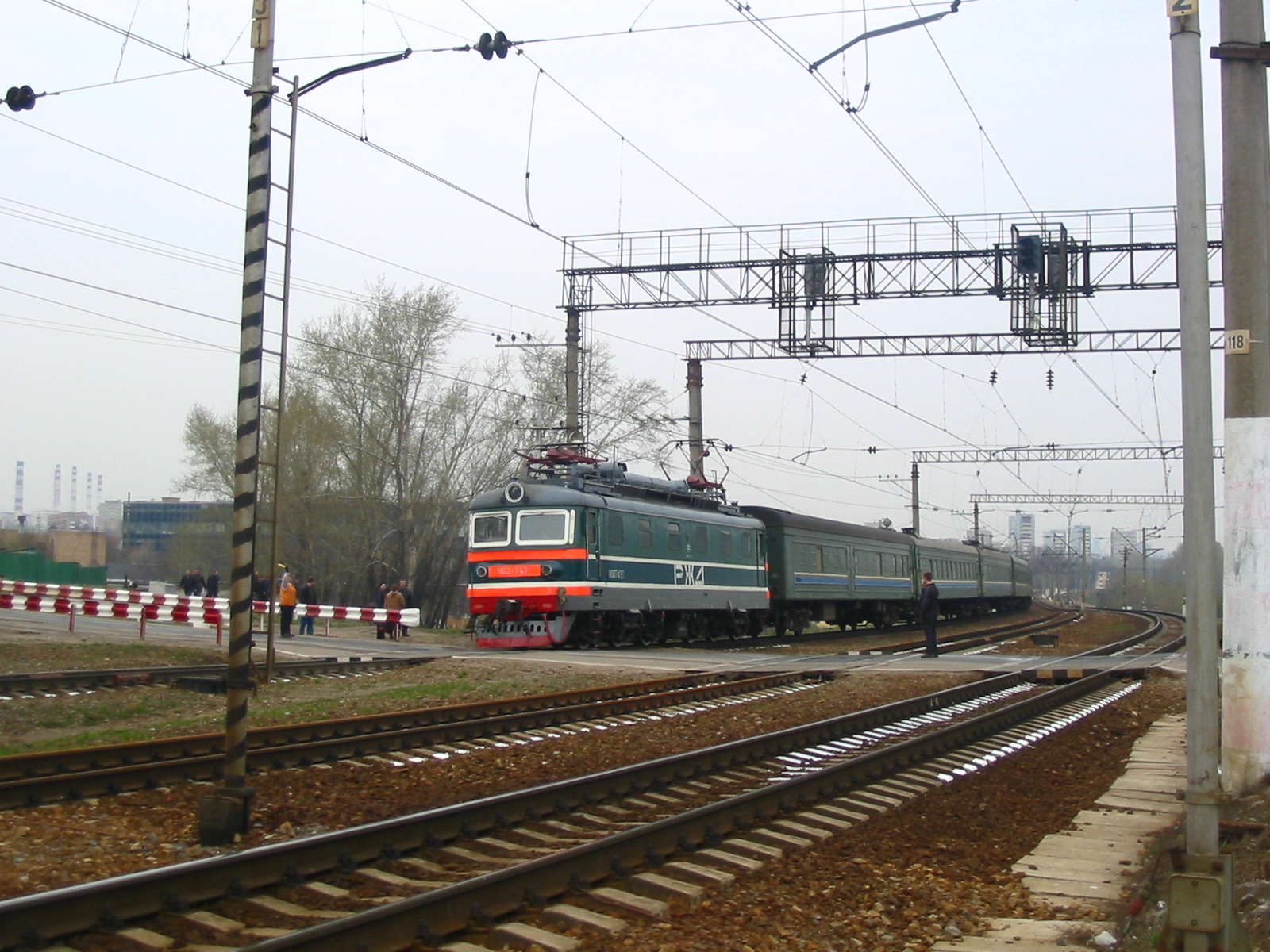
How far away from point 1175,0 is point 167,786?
8.34 meters

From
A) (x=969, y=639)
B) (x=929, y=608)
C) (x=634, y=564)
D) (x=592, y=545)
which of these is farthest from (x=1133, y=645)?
(x=592, y=545)

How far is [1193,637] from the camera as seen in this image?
5.69m

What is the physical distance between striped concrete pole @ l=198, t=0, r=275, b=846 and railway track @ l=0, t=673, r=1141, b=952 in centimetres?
109

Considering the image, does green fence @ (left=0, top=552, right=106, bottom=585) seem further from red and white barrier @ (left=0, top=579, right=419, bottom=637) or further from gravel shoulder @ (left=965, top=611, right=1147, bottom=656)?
gravel shoulder @ (left=965, top=611, right=1147, bottom=656)

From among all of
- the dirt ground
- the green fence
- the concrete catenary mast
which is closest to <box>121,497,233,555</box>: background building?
the green fence

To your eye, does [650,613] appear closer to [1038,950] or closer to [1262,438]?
[1262,438]

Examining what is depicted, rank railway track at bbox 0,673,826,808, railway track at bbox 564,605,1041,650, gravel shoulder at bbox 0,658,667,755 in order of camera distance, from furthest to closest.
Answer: railway track at bbox 564,605,1041,650, gravel shoulder at bbox 0,658,667,755, railway track at bbox 0,673,826,808

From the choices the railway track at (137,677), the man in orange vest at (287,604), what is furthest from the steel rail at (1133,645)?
the man in orange vest at (287,604)

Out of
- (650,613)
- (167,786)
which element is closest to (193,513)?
(650,613)

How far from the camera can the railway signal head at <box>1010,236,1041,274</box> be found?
2609cm

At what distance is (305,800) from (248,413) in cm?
285

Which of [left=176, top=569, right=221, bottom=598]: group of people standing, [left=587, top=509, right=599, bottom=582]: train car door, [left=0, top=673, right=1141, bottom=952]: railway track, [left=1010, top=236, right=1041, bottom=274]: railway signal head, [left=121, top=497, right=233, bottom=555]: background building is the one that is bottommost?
[left=0, top=673, right=1141, bottom=952]: railway track

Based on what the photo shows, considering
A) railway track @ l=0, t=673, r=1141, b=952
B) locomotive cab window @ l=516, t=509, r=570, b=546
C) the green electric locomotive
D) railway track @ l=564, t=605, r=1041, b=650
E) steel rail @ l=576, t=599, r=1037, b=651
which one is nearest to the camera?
railway track @ l=0, t=673, r=1141, b=952

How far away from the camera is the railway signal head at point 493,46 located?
14.6 m
